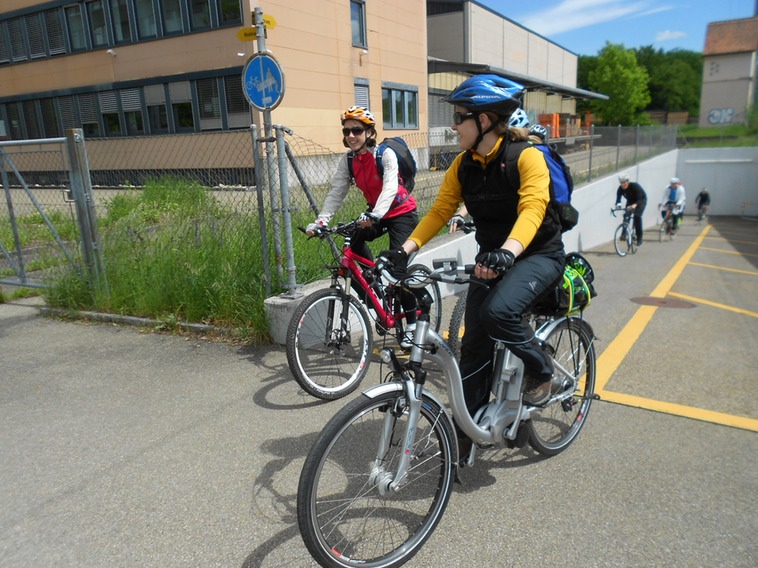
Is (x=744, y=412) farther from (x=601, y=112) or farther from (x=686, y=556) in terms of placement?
(x=601, y=112)

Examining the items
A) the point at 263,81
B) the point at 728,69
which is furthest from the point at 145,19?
the point at 728,69

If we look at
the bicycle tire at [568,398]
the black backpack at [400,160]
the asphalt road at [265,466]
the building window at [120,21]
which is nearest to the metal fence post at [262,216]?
the asphalt road at [265,466]

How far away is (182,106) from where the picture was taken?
800 inches

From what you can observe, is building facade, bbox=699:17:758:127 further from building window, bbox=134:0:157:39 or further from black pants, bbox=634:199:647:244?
building window, bbox=134:0:157:39

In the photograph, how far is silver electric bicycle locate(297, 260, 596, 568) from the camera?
235 centimetres

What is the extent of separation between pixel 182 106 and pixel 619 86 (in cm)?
6855

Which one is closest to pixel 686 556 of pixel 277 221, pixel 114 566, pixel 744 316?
pixel 114 566

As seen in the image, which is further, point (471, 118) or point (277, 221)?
point (277, 221)

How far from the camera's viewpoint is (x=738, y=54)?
218ft

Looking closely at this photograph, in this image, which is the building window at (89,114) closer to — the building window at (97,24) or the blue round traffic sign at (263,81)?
the building window at (97,24)

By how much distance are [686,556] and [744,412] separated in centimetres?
204

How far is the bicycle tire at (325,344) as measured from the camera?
434cm

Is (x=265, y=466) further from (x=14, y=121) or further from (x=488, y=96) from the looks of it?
(x=14, y=121)

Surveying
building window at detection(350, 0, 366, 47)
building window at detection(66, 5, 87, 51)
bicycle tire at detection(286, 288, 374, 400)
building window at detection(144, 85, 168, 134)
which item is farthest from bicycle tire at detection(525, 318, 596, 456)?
building window at detection(66, 5, 87, 51)
